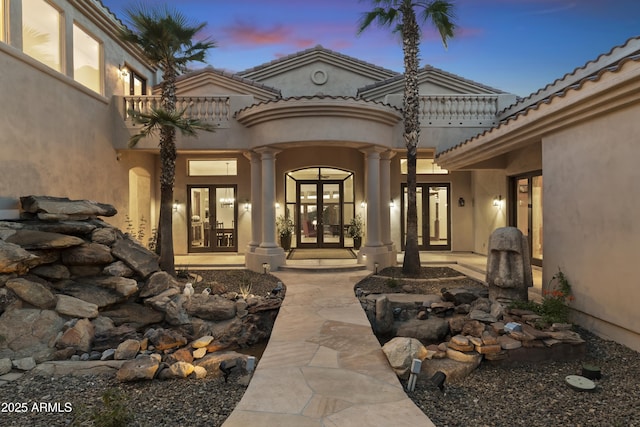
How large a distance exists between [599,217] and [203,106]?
1045cm

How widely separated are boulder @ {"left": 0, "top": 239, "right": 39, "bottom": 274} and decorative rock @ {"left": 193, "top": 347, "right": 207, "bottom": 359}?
3.15m

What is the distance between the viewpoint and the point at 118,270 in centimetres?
675

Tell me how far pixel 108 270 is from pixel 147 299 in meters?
0.91

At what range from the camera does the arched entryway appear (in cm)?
1406

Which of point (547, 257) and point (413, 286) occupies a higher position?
point (547, 257)

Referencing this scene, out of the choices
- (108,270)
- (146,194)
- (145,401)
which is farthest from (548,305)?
(146,194)

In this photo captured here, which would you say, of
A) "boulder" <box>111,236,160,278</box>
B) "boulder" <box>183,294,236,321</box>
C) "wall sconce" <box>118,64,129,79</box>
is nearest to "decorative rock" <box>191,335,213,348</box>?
"boulder" <box>183,294,236,321</box>

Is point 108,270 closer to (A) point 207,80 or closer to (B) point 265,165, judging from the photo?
(B) point 265,165

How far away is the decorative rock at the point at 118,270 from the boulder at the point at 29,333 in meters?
1.24

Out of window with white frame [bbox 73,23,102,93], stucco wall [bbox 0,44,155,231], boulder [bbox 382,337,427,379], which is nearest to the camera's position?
boulder [bbox 382,337,427,379]

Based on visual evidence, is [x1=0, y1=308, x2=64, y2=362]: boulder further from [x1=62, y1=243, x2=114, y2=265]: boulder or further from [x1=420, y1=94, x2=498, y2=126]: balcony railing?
[x1=420, y1=94, x2=498, y2=126]: balcony railing

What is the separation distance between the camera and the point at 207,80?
13852mm

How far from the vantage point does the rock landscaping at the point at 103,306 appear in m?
5.01

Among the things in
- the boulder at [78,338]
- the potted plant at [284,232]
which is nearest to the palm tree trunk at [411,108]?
the potted plant at [284,232]
